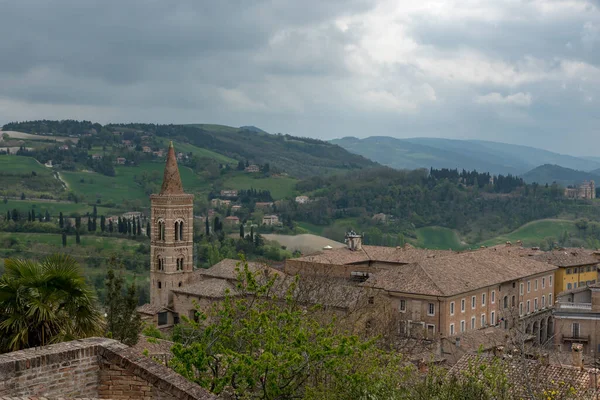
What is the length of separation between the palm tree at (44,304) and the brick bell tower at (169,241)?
58.5m

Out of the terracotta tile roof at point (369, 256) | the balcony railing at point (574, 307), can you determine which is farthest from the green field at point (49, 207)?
the balcony railing at point (574, 307)

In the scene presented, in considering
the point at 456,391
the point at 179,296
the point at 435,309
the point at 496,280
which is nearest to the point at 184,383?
the point at 456,391

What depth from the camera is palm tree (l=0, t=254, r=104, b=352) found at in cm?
1603

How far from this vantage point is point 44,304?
1628 cm

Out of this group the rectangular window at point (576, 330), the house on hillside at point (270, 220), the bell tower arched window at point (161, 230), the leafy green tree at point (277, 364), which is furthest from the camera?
the house on hillside at point (270, 220)

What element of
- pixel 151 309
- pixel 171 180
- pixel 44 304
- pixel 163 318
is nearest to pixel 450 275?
pixel 163 318

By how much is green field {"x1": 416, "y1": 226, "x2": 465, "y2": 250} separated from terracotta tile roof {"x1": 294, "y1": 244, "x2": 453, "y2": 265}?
9001 centimetres

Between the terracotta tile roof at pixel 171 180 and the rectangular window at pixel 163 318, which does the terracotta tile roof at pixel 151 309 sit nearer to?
the rectangular window at pixel 163 318

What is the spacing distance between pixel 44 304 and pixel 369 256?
2310 inches

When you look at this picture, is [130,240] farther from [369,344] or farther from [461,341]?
[369,344]

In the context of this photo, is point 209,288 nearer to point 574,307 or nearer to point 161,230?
point 161,230

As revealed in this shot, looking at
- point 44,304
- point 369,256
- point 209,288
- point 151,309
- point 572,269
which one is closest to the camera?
point 44,304

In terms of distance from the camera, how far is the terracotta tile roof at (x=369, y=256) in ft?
231

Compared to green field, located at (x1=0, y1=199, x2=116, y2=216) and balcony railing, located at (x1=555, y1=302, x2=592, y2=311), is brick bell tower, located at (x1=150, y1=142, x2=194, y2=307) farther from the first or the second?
green field, located at (x1=0, y1=199, x2=116, y2=216)
